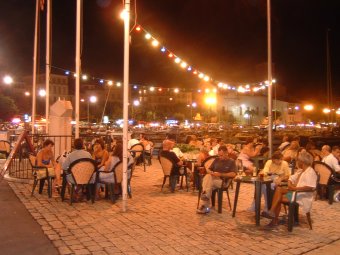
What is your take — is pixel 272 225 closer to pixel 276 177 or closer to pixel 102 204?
pixel 276 177

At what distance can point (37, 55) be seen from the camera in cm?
1748

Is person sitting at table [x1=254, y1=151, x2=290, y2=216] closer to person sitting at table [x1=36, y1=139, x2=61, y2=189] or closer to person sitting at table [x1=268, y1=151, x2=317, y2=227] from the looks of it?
person sitting at table [x1=268, y1=151, x2=317, y2=227]

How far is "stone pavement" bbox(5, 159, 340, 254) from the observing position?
5.94 m

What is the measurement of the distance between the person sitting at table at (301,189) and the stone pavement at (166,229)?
1.09 feet

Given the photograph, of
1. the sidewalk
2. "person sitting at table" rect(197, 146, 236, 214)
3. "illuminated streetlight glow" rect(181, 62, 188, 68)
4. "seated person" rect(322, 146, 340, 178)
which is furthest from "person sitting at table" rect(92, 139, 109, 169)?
"illuminated streetlight glow" rect(181, 62, 188, 68)

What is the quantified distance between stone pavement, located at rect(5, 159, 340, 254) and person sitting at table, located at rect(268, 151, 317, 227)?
0.33 m

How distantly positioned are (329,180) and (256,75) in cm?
6610

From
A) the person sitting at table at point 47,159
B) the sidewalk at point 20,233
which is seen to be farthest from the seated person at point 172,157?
the sidewalk at point 20,233

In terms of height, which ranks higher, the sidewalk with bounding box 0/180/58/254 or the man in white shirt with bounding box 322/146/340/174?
→ the man in white shirt with bounding box 322/146/340/174

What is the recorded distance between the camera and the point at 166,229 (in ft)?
22.7

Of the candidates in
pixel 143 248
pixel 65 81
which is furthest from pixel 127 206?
pixel 65 81

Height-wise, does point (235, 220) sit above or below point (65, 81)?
below

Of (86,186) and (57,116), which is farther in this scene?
(57,116)

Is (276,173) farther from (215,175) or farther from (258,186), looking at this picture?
(215,175)
